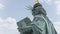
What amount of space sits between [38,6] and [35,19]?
29.7 inches

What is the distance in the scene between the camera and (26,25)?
15719mm

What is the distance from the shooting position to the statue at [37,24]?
15.1 meters

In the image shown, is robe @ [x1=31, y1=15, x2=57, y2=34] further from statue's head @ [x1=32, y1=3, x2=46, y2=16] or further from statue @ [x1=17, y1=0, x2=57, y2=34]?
statue's head @ [x1=32, y1=3, x2=46, y2=16]

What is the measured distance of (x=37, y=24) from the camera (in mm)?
15133

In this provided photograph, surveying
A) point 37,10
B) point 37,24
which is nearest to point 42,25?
point 37,24

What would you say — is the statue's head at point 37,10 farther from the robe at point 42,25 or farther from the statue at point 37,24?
the robe at point 42,25

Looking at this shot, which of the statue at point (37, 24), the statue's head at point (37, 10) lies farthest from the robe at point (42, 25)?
the statue's head at point (37, 10)

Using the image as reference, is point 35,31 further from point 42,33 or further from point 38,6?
point 38,6

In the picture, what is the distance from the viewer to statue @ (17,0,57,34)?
593 inches

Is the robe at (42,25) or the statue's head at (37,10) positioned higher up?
the statue's head at (37,10)

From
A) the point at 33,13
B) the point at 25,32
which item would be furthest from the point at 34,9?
the point at 25,32

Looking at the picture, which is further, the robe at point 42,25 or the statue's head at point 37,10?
the statue's head at point 37,10

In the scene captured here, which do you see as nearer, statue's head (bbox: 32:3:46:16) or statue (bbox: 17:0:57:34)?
statue (bbox: 17:0:57:34)

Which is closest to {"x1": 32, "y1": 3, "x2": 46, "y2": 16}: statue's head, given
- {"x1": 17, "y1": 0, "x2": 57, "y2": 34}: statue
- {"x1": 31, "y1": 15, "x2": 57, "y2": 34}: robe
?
{"x1": 17, "y1": 0, "x2": 57, "y2": 34}: statue
